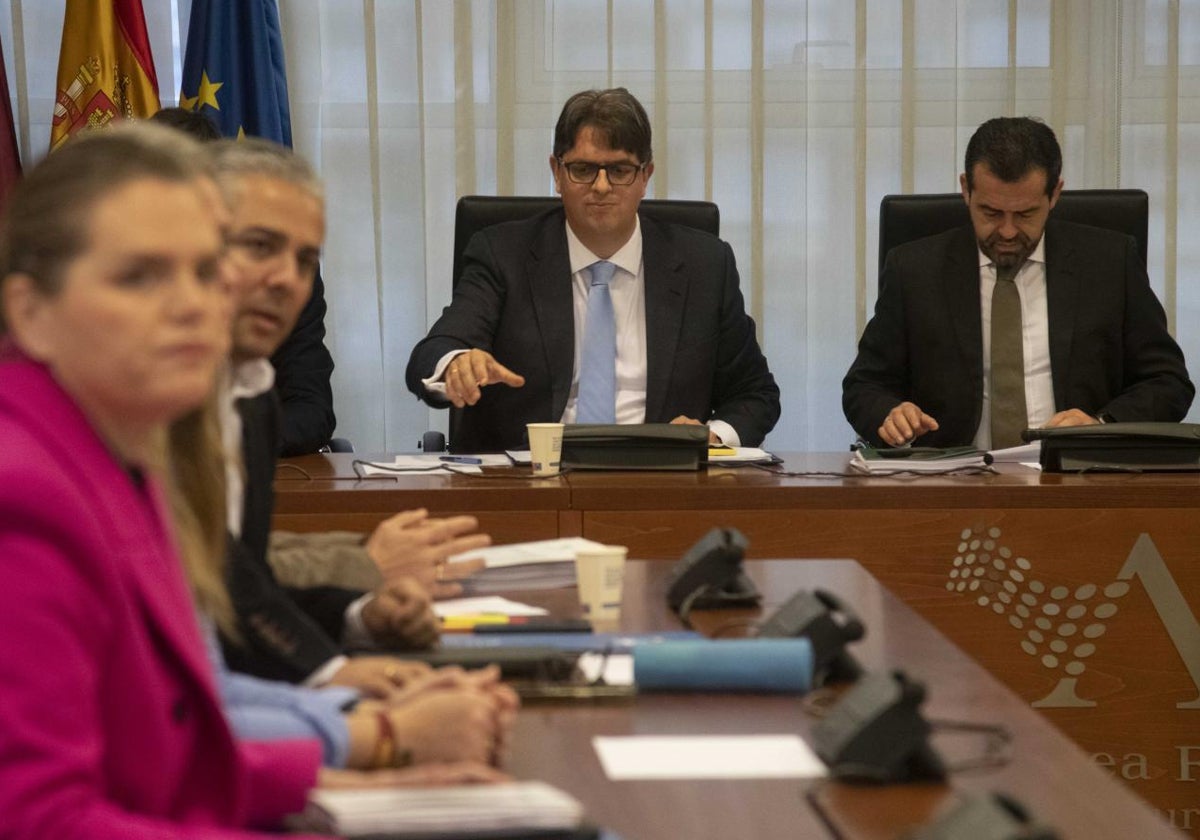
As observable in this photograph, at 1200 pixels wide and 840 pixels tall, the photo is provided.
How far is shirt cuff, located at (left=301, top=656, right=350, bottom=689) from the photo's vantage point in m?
1.61

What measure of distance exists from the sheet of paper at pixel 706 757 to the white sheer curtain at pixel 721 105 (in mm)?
3660

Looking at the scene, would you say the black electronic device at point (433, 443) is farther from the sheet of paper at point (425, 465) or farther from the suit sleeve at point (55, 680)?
the suit sleeve at point (55, 680)

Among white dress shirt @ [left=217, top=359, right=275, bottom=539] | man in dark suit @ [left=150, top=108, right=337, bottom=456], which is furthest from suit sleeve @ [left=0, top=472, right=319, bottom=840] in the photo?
man in dark suit @ [left=150, top=108, right=337, bottom=456]

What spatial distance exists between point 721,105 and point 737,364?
1333 millimetres

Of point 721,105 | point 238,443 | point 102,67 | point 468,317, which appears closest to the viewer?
point 238,443

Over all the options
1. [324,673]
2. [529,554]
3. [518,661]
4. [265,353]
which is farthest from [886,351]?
→ [324,673]

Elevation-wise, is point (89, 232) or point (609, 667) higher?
point (89, 232)

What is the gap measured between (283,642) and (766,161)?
144 inches

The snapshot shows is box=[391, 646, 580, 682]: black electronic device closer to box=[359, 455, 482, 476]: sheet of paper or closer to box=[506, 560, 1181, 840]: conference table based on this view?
box=[506, 560, 1181, 840]: conference table

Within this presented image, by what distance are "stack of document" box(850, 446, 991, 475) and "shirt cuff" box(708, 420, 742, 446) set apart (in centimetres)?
47

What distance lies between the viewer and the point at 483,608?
6.55 ft

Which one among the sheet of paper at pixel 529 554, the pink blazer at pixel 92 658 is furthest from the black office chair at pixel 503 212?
the pink blazer at pixel 92 658

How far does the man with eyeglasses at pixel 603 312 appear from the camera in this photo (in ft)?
12.6

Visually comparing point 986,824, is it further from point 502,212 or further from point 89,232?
point 502,212
